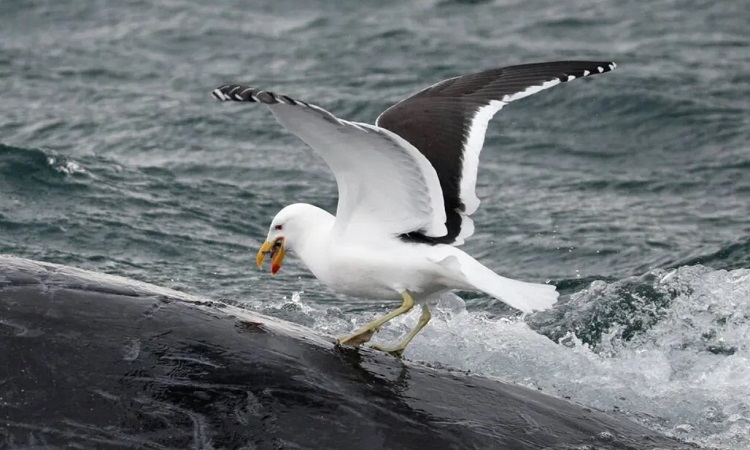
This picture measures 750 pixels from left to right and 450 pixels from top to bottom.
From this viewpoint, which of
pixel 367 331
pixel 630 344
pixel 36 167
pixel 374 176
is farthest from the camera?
pixel 36 167

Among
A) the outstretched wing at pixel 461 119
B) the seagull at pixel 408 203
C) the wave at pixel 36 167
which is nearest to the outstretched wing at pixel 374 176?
the seagull at pixel 408 203

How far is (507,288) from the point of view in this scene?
6773 mm

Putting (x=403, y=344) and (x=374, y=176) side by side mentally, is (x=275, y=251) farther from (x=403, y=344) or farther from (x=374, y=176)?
(x=403, y=344)

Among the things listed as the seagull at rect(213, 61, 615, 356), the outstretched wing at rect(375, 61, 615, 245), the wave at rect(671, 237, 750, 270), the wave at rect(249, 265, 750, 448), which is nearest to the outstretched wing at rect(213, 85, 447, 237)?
the seagull at rect(213, 61, 615, 356)

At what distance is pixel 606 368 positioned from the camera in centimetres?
779

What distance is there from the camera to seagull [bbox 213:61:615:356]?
6.86 metres

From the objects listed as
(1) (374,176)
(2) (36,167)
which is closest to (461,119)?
(1) (374,176)

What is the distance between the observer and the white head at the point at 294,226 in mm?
7770

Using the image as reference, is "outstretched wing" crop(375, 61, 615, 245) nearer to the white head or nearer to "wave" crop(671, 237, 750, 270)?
the white head

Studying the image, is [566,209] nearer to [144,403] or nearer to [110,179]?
[110,179]

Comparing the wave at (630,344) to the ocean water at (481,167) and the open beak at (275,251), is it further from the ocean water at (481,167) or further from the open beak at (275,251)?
the open beak at (275,251)

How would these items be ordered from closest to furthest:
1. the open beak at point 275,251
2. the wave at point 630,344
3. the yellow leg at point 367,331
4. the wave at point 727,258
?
the yellow leg at point 367,331 → the wave at point 630,344 → the open beak at point 275,251 → the wave at point 727,258

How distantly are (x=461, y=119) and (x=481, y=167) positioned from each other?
6.70 metres

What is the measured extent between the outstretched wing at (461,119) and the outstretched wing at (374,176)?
0.16 meters
